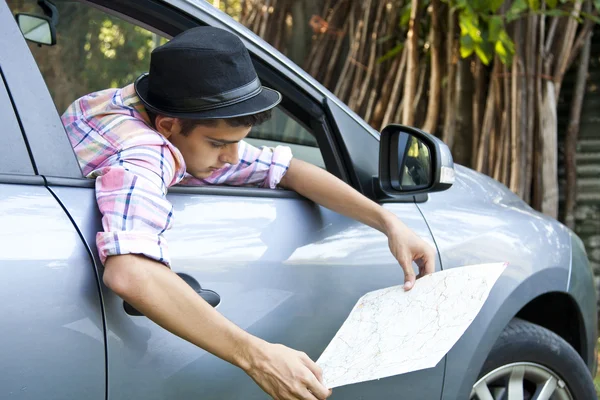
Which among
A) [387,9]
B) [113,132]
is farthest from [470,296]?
[387,9]

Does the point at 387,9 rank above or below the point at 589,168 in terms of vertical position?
above

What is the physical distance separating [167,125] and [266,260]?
0.41 m

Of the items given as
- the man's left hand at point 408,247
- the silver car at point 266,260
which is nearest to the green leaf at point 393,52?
the silver car at point 266,260

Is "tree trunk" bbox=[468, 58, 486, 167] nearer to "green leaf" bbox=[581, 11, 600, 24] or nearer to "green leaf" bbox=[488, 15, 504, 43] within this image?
"green leaf" bbox=[581, 11, 600, 24]

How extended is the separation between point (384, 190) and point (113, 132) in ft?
2.86

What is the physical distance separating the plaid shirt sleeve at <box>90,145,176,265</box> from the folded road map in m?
0.49

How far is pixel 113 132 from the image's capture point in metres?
1.84

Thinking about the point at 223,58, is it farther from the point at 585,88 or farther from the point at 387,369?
the point at 585,88

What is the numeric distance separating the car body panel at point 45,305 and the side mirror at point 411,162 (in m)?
1.05

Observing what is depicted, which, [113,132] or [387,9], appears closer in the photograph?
[113,132]

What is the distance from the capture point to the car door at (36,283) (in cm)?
145

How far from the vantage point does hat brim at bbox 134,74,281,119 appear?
1814mm

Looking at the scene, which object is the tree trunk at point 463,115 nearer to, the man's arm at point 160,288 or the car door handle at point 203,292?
the car door handle at point 203,292

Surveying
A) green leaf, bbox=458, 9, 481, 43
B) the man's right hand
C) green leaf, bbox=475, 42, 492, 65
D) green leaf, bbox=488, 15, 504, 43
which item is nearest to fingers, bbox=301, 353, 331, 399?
the man's right hand
